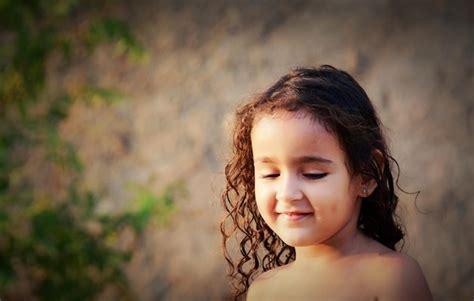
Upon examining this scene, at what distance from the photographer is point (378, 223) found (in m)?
2.33

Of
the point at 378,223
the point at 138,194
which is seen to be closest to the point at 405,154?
the point at 138,194

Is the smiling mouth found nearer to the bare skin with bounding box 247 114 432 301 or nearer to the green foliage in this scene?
the bare skin with bounding box 247 114 432 301

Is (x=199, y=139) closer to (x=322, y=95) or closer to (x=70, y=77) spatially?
(x=70, y=77)

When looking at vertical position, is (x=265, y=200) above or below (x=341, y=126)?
below

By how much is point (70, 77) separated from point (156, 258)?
1096mm

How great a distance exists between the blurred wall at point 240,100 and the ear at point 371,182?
208 centimetres

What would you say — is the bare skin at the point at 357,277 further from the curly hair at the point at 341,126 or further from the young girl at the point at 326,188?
the curly hair at the point at 341,126

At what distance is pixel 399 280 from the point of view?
81.3 inches

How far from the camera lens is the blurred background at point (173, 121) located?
426 cm

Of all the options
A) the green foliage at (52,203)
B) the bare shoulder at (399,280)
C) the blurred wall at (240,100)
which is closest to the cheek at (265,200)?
the bare shoulder at (399,280)

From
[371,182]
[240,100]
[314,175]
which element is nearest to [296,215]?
[314,175]

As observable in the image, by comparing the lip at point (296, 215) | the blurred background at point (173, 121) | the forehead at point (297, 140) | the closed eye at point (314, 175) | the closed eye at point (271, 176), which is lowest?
the lip at point (296, 215)

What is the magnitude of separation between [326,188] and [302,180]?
0.06 meters

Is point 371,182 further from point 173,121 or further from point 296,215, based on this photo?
point 173,121
